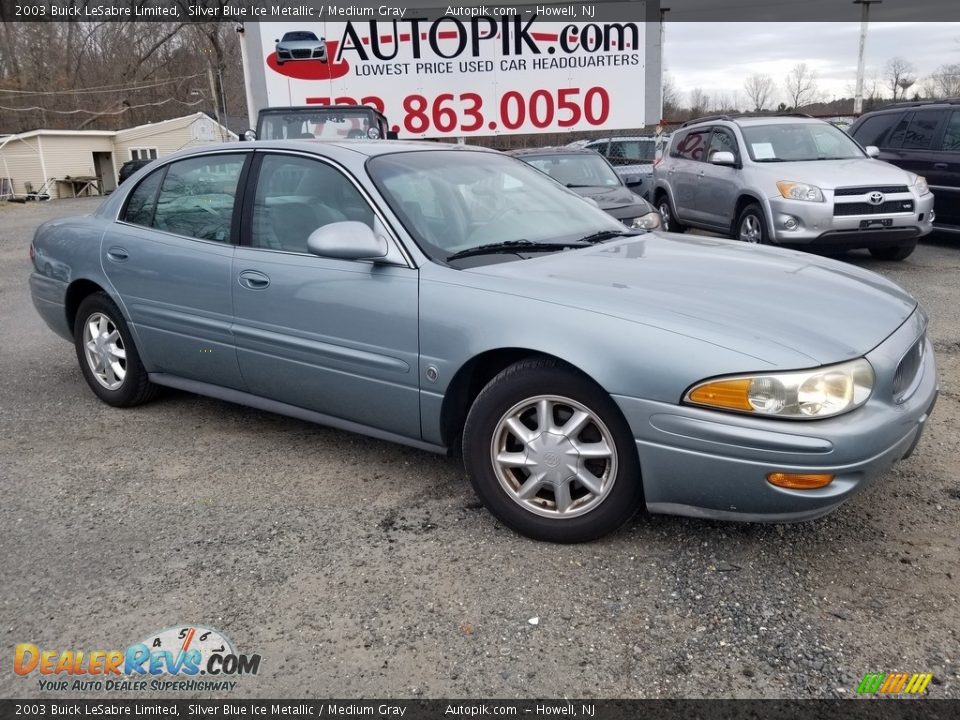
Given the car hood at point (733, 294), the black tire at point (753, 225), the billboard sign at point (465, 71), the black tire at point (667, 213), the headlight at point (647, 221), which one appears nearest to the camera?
the car hood at point (733, 294)

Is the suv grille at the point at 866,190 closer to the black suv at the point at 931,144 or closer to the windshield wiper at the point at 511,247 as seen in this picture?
the black suv at the point at 931,144

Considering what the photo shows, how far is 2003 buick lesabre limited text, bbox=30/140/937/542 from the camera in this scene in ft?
8.73

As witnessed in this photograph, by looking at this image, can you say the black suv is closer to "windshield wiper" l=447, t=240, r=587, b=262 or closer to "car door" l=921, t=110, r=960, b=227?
"car door" l=921, t=110, r=960, b=227

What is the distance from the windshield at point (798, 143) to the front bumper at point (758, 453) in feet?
23.8

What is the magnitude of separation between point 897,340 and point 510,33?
510 inches

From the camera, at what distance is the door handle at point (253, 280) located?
12.4 feet

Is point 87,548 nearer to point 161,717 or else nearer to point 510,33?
point 161,717

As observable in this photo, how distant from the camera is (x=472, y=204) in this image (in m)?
3.78

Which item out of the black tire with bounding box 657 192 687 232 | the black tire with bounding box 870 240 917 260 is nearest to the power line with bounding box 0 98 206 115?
the black tire with bounding box 657 192 687 232

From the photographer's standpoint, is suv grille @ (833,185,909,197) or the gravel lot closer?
the gravel lot

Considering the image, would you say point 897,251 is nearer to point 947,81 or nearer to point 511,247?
point 511,247

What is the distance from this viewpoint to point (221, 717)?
2.24m

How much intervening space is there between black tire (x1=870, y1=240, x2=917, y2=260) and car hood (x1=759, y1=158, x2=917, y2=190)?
29.0 inches

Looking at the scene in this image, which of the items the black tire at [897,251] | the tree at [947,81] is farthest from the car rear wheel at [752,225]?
the tree at [947,81]
